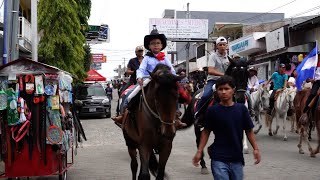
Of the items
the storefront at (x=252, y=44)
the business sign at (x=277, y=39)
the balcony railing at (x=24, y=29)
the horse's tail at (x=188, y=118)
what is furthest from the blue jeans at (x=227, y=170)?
the storefront at (x=252, y=44)

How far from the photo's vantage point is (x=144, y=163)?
20.7ft

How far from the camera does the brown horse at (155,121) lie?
589 cm

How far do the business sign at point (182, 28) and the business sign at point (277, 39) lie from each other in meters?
21.7

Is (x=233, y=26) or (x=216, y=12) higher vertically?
(x=216, y=12)

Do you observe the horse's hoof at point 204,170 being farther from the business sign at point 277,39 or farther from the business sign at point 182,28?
the business sign at point 182,28

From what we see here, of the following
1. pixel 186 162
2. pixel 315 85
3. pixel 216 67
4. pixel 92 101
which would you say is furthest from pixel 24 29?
pixel 315 85

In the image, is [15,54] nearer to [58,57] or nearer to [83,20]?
[58,57]

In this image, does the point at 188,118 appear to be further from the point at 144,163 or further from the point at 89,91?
the point at 89,91

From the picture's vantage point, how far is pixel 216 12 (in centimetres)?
7319

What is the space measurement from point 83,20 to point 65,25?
3.41 meters

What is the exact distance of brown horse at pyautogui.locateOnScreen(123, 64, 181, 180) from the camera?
5887mm

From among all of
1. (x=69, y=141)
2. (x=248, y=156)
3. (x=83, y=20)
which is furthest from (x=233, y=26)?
(x=69, y=141)

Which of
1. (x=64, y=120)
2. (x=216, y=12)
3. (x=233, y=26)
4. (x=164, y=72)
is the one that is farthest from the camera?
(x=216, y=12)

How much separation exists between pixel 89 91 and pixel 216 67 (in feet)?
58.4
